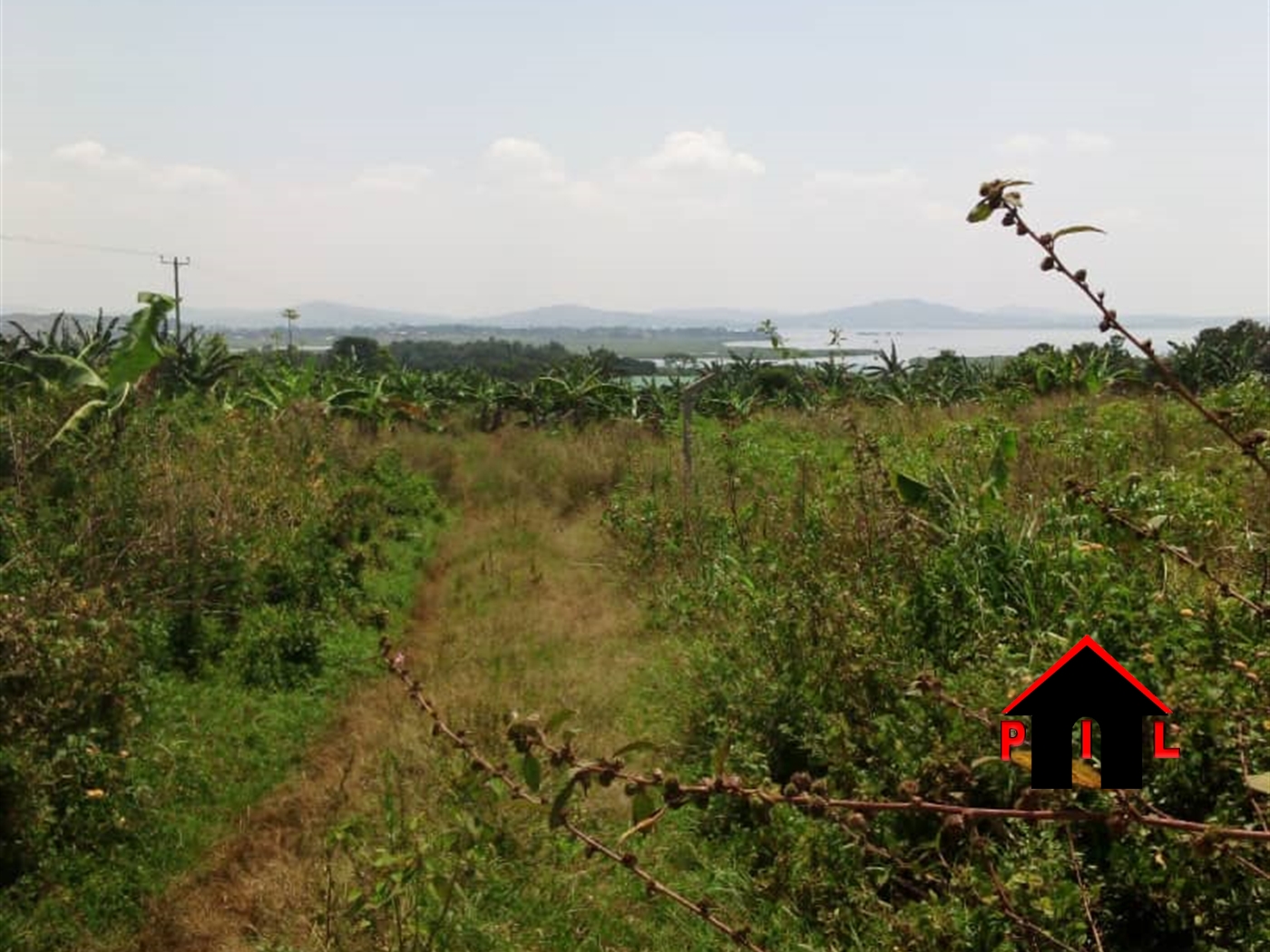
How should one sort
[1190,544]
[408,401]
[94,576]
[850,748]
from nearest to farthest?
1. [850,748]
2. [1190,544]
3. [94,576]
4. [408,401]

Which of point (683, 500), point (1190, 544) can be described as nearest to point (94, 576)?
point (683, 500)

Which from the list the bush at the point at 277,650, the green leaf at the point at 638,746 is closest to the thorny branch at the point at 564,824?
the green leaf at the point at 638,746

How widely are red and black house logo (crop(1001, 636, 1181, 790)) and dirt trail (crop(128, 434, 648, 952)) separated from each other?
3.33 metres

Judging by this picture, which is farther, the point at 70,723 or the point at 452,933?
the point at 70,723

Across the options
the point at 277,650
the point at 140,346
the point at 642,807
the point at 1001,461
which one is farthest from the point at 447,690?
the point at 140,346

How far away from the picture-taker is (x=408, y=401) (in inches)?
655

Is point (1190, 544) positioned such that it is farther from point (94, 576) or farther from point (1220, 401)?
point (94, 576)

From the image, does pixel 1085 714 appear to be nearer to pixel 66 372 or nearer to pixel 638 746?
pixel 638 746

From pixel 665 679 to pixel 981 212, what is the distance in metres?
4.95

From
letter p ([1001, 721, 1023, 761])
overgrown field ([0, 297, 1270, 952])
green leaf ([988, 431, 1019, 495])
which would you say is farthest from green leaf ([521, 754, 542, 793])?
green leaf ([988, 431, 1019, 495])

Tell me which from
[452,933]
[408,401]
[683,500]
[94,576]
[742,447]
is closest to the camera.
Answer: [452,933]

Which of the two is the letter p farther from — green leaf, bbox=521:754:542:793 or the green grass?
the green grass

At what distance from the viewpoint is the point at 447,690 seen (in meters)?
5.81

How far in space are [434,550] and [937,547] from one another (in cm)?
663
